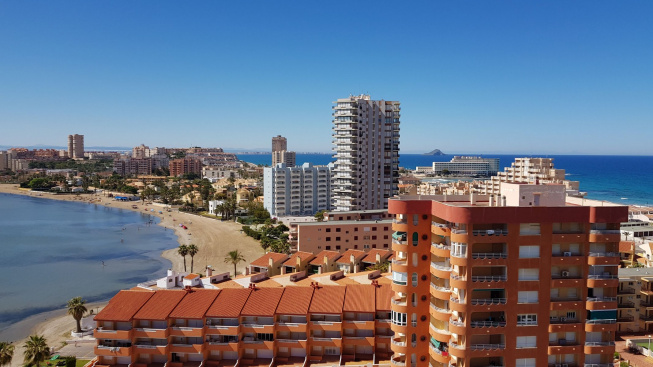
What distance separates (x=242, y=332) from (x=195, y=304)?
11.8 ft

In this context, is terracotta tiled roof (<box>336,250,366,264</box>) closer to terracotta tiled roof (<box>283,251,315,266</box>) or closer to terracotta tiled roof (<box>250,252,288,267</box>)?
terracotta tiled roof (<box>283,251,315,266</box>)

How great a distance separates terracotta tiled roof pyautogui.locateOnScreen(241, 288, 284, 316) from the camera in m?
30.3

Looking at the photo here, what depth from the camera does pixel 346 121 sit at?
264ft

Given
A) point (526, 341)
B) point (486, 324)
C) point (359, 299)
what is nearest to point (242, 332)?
point (359, 299)

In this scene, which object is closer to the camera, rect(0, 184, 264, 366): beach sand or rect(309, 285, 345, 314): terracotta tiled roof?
rect(309, 285, 345, 314): terracotta tiled roof

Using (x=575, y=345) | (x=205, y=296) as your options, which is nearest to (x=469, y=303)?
(x=575, y=345)

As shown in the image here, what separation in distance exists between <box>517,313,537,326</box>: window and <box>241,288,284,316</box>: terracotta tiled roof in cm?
1535

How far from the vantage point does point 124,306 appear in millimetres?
30703

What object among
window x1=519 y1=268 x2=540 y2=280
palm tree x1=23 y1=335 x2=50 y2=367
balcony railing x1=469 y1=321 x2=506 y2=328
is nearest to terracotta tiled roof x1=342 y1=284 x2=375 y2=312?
balcony railing x1=469 y1=321 x2=506 y2=328

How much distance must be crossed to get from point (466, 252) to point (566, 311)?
500cm

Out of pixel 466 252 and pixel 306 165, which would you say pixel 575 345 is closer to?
pixel 466 252

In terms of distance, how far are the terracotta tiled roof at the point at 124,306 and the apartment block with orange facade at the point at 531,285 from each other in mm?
19387

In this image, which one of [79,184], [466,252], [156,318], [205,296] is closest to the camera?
[466,252]

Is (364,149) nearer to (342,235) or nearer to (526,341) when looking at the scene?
(342,235)
